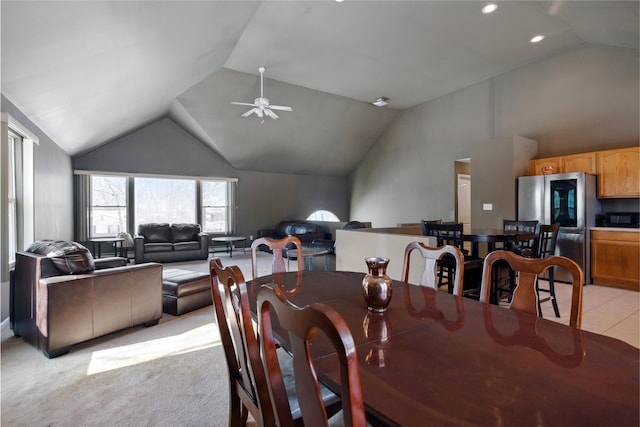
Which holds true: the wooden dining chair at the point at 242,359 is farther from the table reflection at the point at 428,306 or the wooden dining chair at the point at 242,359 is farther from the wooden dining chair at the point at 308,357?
the table reflection at the point at 428,306

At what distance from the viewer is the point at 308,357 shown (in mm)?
687

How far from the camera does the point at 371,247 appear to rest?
350 centimetres

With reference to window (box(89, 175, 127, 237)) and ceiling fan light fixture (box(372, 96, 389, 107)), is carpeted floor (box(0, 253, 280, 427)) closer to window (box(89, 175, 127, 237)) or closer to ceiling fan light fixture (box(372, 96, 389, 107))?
window (box(89, 175, 127, 237))

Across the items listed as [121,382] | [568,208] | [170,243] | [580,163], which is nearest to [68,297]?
[121,382]

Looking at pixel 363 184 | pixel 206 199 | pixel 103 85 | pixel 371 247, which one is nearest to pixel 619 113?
pixel 371 247

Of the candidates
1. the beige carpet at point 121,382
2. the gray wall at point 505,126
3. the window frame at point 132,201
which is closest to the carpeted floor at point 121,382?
the beige carpet at point 121,382

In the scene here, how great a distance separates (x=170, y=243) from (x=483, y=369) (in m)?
6.82

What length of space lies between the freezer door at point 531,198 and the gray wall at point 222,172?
5.78 meters

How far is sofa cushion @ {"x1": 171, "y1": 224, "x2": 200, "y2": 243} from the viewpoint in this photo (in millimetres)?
6952

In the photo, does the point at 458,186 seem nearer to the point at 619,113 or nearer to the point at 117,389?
the point at 619,113

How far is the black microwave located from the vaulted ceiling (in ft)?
7.93

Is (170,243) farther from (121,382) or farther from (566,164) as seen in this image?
(566,164)

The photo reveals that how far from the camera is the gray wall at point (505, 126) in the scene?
16.2 ft

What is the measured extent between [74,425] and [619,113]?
717 cm
